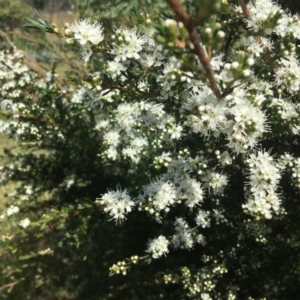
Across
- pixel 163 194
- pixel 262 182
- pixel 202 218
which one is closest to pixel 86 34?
pixel 163 194

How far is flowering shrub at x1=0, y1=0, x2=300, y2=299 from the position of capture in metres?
2.45

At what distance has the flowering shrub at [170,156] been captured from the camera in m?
2.45

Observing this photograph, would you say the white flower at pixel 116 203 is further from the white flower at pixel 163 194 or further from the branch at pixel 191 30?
the branch at pixel 191 30

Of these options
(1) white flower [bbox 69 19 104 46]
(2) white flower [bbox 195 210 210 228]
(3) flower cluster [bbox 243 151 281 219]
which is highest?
(1) white flower [bbox 69 19 104 46]

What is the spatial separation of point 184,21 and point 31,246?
5.17m

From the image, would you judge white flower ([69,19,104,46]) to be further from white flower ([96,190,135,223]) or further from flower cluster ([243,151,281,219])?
flower cluster ([243,151,281,219])

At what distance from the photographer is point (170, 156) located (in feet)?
11.0

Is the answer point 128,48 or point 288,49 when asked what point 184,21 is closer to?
point 128,48

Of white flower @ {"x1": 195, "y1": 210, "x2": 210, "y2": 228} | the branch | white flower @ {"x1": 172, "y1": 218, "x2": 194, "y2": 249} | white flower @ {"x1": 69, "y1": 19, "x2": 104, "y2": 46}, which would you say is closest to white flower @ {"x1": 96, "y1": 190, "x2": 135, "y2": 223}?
white flower @ {"x1": 172, "y1": 218, "x2": 194, "y2": 249}

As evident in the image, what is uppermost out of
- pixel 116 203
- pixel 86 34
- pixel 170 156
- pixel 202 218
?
pixel 86 34

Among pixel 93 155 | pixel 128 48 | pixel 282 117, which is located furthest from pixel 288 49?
pixel 93 155

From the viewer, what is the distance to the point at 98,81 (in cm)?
272

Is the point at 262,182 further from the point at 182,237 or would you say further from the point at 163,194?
the point at 182,237

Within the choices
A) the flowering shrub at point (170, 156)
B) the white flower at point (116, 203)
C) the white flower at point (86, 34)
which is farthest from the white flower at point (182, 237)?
the white flower at point (86, 34)
